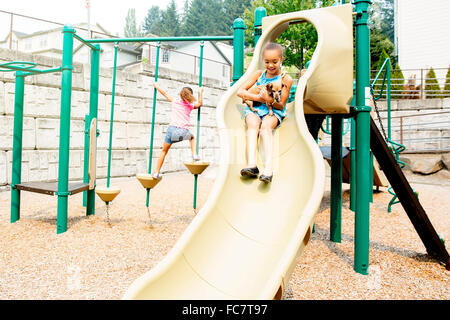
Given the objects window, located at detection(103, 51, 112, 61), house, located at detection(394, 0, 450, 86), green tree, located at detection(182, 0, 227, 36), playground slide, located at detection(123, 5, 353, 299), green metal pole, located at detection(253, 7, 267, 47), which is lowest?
playground slide, located at detection(123, 5, 353, 299)

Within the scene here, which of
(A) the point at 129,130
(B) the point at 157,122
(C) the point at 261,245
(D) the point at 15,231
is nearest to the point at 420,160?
(B) the point at 157,122

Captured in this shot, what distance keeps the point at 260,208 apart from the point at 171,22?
244 ft

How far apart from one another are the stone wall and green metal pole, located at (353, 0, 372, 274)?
6.62 meters

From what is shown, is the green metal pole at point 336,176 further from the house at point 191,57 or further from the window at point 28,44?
the window at point 28,44

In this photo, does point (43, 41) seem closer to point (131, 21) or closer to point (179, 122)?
point (131, 21)

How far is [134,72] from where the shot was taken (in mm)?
9594

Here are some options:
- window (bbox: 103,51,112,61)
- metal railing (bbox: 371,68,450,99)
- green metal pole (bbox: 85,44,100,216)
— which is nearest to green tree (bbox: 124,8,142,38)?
window (bbox: 103,51,112,61)

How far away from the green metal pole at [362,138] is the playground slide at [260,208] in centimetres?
12

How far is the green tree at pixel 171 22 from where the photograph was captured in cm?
6852

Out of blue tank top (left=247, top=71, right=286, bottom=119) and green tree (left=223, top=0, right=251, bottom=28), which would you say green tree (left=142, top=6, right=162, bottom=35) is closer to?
green tree (left=223, top=0, right=251, bottom=28)

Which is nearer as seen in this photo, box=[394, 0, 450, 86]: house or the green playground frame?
the green playground frame

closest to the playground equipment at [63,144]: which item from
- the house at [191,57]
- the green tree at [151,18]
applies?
the house at [191,57]

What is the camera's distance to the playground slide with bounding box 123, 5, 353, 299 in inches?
75.1
